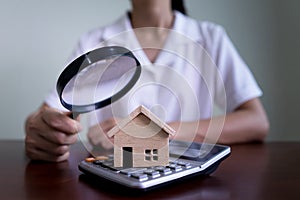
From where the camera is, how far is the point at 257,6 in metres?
1.15

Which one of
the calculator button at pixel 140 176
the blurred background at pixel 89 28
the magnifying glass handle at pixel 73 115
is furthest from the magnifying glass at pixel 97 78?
the blurred background at pixel 89 28

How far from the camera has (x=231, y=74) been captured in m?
0.89

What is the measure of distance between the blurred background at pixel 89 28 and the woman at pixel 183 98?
167 mm

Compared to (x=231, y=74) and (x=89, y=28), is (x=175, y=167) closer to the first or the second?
(x=231, y=74)

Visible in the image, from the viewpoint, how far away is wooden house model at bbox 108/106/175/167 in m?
0.35

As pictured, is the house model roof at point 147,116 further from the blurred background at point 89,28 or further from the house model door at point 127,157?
the blurred background at point 89,28

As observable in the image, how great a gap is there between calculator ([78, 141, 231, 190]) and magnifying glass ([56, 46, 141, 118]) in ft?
0.24

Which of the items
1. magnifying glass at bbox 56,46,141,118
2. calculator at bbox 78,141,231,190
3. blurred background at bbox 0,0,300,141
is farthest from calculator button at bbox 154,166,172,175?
blurred background at bbox 0,0,300,141

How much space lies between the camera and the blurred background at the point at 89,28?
105 centimetres

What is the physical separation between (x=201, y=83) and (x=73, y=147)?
406 mm

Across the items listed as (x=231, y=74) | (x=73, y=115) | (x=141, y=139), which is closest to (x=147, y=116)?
(x=141, y=139)

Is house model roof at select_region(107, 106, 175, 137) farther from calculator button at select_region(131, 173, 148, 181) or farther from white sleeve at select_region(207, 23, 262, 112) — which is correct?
white sleeve at select_region(207, 23, 262, 112)

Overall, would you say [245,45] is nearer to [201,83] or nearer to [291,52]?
[291,52]

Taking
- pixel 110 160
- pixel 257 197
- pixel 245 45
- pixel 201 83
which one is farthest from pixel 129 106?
pixel 245 45
